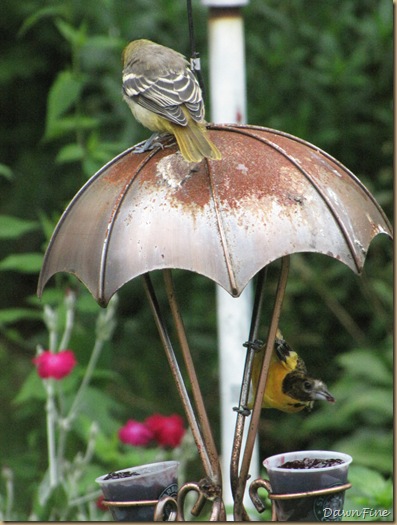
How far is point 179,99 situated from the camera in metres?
2.53

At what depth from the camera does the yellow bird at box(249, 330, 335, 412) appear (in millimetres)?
2184

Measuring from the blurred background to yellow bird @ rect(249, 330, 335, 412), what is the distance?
2.11 m

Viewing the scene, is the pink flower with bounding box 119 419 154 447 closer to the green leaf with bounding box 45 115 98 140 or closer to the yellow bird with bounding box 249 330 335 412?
the yellow bird with bounding box 249 330 335 412

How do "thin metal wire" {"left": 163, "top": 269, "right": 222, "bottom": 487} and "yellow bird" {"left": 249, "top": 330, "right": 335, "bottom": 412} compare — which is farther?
"yellow bird" {"left": 249, "top": 330, "right": 335, "bottom": 412}

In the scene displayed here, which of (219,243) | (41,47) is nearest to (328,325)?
(41,47)

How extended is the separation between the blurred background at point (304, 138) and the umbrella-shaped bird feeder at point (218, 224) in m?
2.16

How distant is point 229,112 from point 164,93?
3.05 ft

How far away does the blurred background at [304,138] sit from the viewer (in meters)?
4.71

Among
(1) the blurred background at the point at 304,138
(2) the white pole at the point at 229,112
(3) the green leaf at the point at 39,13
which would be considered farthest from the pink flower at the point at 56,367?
(3) the green leaf at the point at 39,13

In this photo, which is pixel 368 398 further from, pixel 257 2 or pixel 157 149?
pixel 157 149

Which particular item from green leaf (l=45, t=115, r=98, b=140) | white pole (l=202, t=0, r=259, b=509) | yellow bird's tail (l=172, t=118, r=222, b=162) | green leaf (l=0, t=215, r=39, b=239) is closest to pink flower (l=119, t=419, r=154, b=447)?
white pole (l=202, t=0, r=259, b=509)

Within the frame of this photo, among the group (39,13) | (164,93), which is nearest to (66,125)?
(39,13)

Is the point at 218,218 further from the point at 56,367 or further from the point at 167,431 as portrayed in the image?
the point at 167,431

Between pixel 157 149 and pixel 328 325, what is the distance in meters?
3.27
